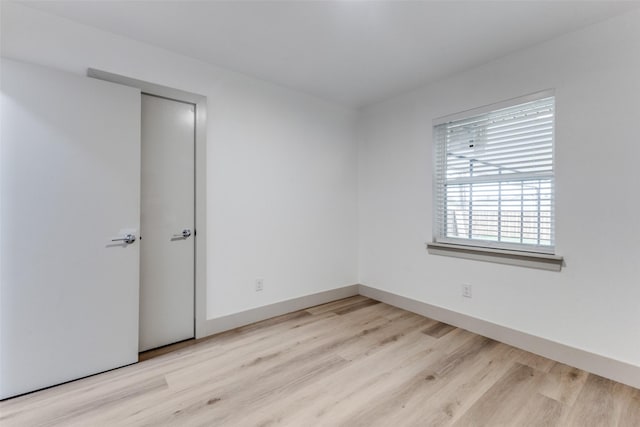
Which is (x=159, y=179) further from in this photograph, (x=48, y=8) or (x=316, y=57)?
(x=316, y=57)

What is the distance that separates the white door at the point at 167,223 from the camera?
7.55 feet

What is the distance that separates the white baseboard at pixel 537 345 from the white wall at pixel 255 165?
1.12 meters

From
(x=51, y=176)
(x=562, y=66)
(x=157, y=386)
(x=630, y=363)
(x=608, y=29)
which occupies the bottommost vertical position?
(x=157, y=386)

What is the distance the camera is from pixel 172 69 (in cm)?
240

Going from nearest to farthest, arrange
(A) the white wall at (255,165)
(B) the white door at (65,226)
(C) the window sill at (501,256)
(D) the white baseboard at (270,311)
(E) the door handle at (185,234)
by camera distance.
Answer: (B) the white door at (65,226) < (A) the white wall at (255,165) < (C) the window sill at (501,256) < (E) the door handle at (185,234) < (D) the white baseboard at (270,311)

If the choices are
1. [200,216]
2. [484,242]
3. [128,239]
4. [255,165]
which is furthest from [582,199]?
[128,239]

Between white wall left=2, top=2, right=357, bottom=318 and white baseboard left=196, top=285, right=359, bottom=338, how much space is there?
6 cm

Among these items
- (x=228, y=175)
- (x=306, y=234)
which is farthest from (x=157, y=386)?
(x=306, y=234)

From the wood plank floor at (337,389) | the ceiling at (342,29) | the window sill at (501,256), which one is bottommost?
the wood plank floor at (337,389)

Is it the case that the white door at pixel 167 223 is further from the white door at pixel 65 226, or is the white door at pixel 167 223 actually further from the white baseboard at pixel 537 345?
the white baseboard at pixel 537 345

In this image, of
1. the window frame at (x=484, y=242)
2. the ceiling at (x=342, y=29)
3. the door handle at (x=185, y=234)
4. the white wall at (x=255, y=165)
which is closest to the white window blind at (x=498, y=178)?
the window frame at (x=484, y=242)

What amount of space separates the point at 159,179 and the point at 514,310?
10.3 ft

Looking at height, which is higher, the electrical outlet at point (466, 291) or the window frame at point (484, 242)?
the window frame at point (484, 242)

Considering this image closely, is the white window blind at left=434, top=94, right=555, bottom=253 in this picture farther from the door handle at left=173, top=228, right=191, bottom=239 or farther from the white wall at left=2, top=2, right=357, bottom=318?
the door handle at left=173, top=228, right=191, bottom=239
